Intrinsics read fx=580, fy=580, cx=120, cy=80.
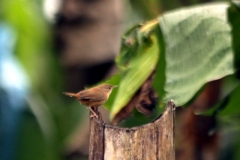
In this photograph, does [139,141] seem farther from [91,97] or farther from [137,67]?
[137,67]

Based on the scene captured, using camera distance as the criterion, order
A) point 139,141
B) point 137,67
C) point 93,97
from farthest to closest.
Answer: point 137,67 < point 93,97 < point 139,141

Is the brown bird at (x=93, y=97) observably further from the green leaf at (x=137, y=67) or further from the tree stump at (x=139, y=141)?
the tree stump at (x=139, y=141)

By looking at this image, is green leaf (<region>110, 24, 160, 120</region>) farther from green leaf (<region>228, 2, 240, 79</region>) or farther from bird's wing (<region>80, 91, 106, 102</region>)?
green leaf (<region>228, 2, 240, 79</region>)

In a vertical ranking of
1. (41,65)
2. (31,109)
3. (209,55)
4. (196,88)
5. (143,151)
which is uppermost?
(41,65)

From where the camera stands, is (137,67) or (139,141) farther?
(137,67)

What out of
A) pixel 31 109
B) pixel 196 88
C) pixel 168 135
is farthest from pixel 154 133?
pixel 31 109

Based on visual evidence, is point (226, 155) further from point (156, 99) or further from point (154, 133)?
point (154, 133)

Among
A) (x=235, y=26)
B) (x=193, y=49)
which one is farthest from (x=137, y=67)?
(x=235, y=26)

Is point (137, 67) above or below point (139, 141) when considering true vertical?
above
